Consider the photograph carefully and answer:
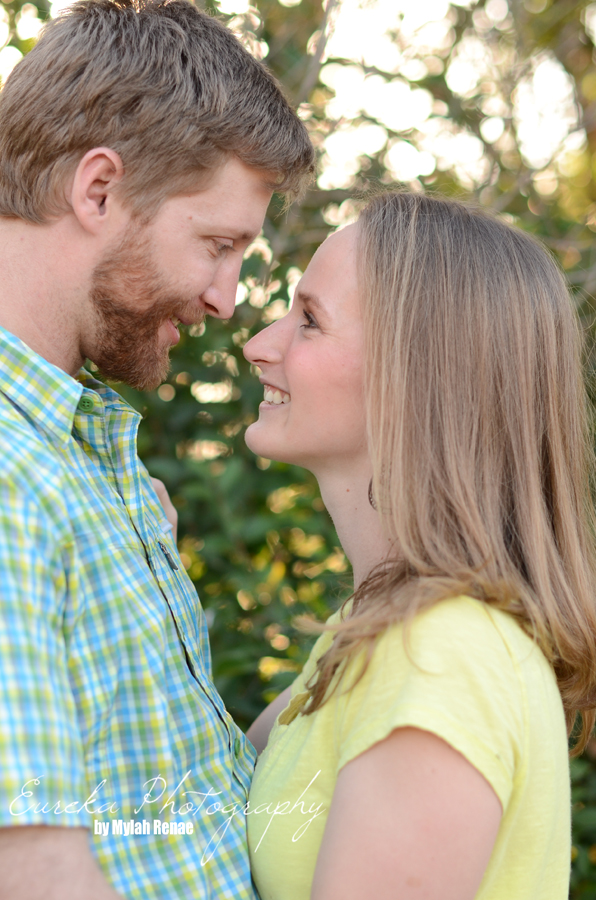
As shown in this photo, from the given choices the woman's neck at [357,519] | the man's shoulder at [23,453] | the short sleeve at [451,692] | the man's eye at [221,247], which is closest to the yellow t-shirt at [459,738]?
the short sleeve at [451,692]

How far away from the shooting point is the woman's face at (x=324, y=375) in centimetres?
173

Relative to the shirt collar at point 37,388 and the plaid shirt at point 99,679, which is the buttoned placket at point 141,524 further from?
the shirt collar at point 37,388

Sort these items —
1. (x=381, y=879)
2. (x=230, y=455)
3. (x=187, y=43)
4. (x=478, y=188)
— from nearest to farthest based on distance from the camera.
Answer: (x=381, y=879)
(x=187, y=43)
(x=230, y=455)
(x=478, y=188)

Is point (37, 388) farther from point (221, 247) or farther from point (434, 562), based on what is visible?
point (434, 562)

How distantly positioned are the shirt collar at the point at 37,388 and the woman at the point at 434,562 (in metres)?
0.49

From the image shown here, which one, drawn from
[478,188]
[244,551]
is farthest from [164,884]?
[478,188]

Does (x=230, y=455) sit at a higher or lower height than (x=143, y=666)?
lower

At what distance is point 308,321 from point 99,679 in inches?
37.2

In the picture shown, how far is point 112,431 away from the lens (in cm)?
189

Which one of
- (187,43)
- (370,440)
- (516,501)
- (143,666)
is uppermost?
(187,43)

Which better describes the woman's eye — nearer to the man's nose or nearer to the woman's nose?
the woman's nose

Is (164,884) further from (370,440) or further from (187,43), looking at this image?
(187,43)

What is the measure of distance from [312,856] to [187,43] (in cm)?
189

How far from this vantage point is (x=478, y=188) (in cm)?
342
